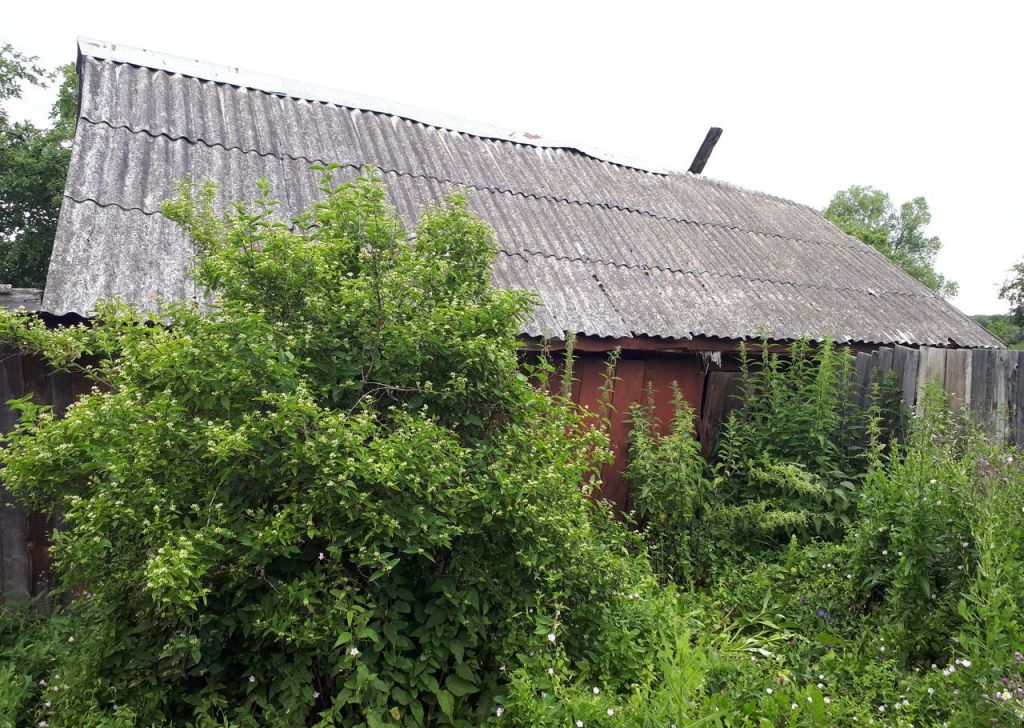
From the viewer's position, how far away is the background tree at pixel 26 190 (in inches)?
674

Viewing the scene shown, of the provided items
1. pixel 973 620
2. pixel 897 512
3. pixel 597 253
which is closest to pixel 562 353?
pixel 597 253

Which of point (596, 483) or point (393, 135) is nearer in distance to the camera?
point (596, 483)

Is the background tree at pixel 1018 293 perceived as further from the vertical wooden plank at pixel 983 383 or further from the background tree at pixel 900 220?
the vertical wooden plank at pixel 983 383

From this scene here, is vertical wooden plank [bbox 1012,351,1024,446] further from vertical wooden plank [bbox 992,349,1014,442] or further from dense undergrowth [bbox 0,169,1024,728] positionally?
dense undergrowth [bbox 0,169,1024,728]

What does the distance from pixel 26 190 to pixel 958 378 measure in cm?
2117

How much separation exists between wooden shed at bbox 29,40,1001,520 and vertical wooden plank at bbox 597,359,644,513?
0.05 feet

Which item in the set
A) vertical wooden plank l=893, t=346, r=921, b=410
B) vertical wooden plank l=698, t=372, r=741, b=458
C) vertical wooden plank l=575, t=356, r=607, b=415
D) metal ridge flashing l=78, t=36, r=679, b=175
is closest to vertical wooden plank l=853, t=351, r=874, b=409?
Result: vertical wooden plank l=893, t=346, r=921, b=410

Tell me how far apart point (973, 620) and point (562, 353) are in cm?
294

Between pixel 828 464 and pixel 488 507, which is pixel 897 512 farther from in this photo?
A: pixel 488 507

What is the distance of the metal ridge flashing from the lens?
623 centimetres

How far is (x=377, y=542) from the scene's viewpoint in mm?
2383

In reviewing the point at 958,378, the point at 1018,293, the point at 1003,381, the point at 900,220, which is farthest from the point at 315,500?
the point at 900,220

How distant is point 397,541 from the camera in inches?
97.9

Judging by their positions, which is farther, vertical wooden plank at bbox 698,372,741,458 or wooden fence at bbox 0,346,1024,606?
vertical wooden plank at bbox 698,372,741,458
